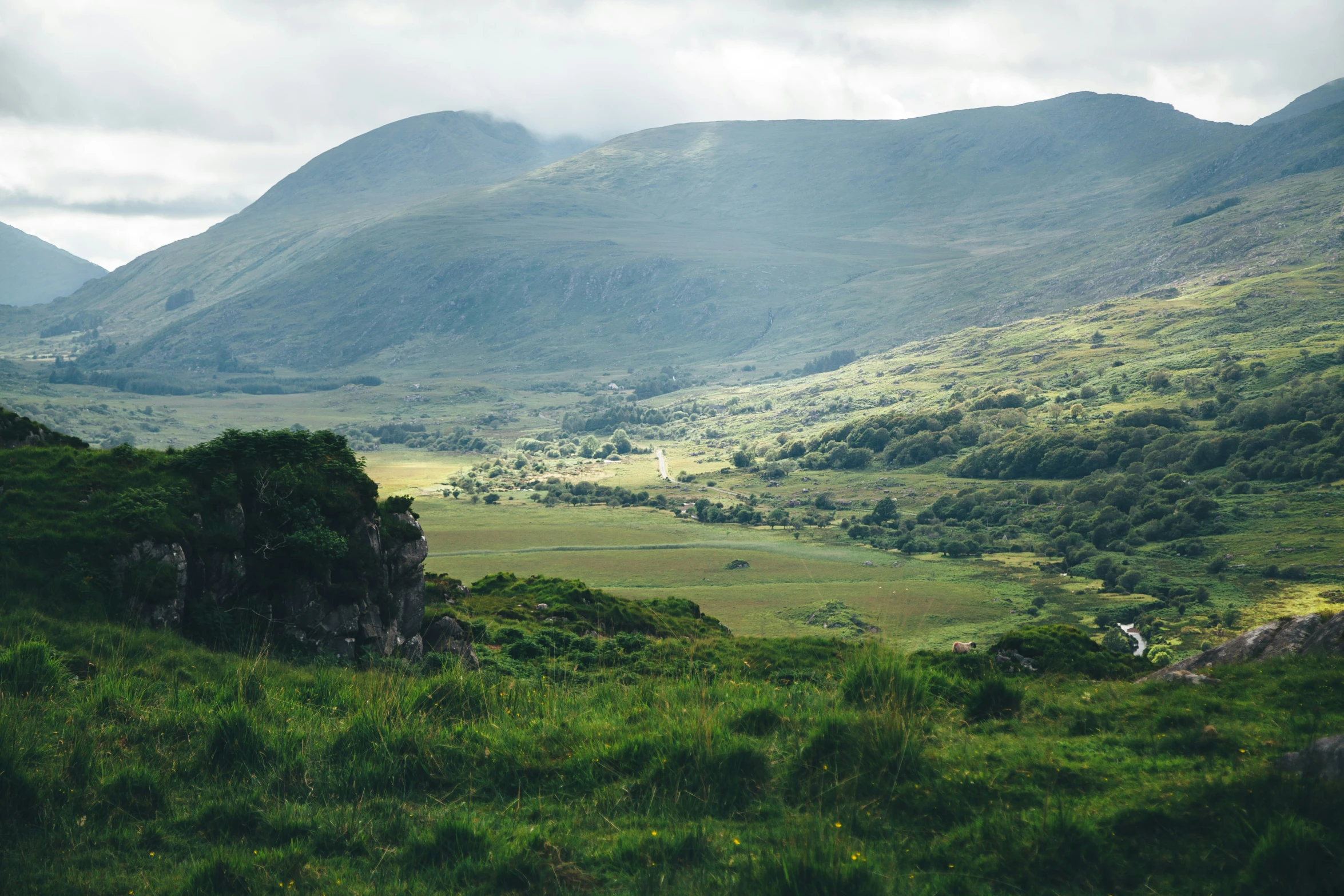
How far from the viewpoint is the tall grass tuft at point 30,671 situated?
955 cm

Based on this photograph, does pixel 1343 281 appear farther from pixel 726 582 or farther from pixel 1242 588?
pixel 726 582

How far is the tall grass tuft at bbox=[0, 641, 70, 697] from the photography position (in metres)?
9.55

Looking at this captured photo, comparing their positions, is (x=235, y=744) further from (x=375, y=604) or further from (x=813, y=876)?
(x=375, y=604)

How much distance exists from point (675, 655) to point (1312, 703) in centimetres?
1525

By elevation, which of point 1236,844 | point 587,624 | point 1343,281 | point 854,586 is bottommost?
point 854,586

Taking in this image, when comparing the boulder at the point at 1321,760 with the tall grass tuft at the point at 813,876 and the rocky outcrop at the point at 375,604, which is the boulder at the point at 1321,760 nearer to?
the tall grass tuft at the point at 813,876

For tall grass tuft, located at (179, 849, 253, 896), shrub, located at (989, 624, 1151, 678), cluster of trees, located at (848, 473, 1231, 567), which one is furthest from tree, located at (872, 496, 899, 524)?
tall grass tuft, located at (179, 849, 253, 896)

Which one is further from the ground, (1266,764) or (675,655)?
(1266,764)

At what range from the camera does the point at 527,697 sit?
10594mm

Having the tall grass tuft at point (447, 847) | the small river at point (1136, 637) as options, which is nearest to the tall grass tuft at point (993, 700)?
the tall grass tuft at point (447, 847)

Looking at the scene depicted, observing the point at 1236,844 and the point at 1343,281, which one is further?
the point at 1343,281

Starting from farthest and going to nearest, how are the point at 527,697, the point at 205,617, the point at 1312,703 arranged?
the point at 205,617 < the point at 527,697 < the point at 1312,703

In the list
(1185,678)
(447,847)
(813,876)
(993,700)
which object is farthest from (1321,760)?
(447,847)

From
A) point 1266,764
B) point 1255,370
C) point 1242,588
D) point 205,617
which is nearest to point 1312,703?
point 1266,764
